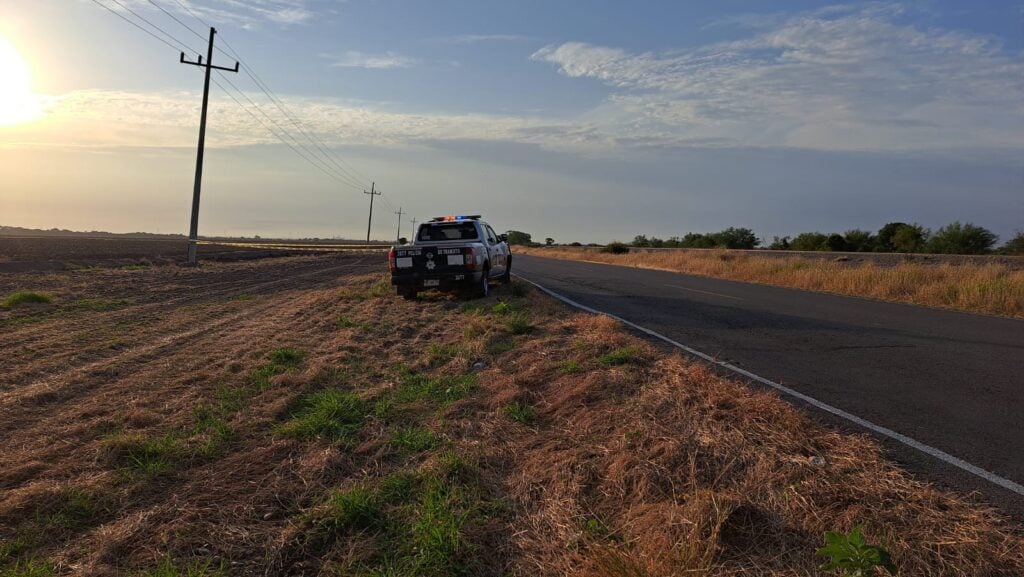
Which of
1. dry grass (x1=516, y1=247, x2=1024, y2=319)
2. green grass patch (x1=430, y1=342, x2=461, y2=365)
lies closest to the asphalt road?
dry grass (x1=516, y1=247, x2=1024, y2=319)

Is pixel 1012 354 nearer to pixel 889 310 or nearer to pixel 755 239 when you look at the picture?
pixel 889 310

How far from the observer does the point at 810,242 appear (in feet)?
185

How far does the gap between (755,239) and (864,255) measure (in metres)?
33.8

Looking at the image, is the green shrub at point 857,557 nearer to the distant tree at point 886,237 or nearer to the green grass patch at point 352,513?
the green grass patch at point 352,513

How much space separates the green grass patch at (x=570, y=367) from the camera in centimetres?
616

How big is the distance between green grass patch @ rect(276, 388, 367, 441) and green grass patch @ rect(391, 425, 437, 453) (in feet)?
1.33

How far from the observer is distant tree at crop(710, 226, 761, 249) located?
211ft

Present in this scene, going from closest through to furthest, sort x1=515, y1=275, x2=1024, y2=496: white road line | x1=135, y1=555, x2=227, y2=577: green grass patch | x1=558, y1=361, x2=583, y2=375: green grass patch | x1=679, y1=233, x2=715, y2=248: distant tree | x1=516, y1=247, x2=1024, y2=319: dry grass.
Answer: x1=135, y1=555, x2=227, y2=577: green grass patch → x1=515, y1=275, x2=1024, y2=496: white road line → x1=558, y1=361, x2=583, y2=375: green grass patch → x1=516, y1=247, x2=1024, y2=319: dry grass → x1=679, y1=233, x2=715, y2=248: distant tree

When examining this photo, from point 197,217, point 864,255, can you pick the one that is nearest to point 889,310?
point 864,255

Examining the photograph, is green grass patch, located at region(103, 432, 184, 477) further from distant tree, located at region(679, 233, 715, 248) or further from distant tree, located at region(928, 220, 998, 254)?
distant tree, located at region(679, 233, 715, 248)

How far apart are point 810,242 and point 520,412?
59.2 meters

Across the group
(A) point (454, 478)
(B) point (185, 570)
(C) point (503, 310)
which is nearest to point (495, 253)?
(C) point (503, 310)

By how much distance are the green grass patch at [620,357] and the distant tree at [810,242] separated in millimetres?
54788

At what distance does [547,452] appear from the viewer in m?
4.09
